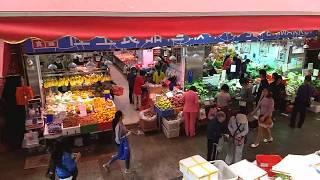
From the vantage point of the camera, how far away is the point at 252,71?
13.4m

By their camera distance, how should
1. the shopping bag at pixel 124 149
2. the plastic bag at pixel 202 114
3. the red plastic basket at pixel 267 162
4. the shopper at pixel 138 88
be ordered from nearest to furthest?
the red plastic basket at pixel 267 162, the shopping bag at pixel 124 149, the plastic bag at pixel 202 114, the shopper at pixel 138 88

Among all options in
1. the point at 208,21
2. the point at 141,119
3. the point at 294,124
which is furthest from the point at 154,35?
the point at 294,124

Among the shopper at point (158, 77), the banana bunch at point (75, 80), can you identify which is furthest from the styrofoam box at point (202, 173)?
the shopper at point (158, 77)

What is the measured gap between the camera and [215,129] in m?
6.57

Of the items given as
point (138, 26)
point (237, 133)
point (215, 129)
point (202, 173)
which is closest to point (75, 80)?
point (215, 129)

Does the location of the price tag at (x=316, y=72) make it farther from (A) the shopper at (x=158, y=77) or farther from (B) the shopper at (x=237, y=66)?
(A) the shopper at (x=158, y=77)

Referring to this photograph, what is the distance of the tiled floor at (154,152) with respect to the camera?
6.91 metres

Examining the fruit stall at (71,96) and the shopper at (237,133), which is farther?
the fruit stall at (71,96)

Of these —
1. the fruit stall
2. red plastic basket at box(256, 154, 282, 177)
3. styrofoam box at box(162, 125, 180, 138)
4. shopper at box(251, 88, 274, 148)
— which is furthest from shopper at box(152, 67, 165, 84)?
red plastic basket at box(256, 154, 282, 177)

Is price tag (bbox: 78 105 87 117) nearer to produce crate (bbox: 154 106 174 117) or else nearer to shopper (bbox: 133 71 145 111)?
produce crate (bbox: 154 106 174 117)

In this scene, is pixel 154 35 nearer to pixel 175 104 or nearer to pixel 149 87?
pixel 175 104

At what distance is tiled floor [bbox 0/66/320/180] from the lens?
272 inches

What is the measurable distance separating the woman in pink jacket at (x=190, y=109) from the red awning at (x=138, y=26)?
4.98 metres

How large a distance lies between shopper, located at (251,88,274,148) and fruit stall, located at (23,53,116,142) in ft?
14.3
